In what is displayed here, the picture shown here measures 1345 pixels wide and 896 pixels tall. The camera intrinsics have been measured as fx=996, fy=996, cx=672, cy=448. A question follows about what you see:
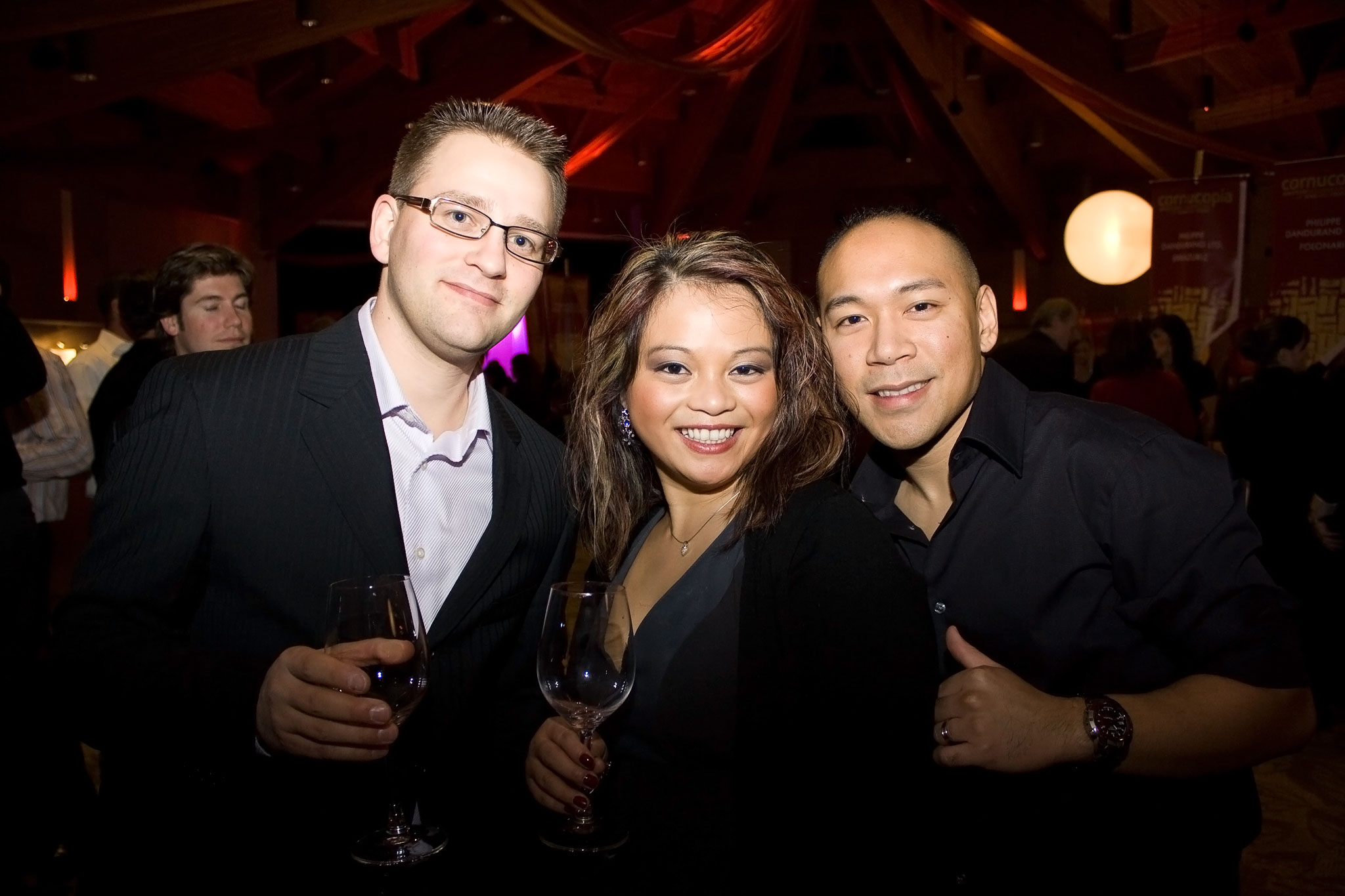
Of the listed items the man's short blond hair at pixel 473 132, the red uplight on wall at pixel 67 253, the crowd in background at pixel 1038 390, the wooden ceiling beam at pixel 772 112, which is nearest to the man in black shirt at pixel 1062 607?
the crowd in background at pixel 1038 390

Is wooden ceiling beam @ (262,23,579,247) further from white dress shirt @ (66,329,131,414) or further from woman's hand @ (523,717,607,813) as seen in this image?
woman's hand @ (523,717,607,813)

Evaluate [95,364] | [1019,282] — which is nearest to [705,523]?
[95,364]

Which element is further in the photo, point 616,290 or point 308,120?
point 308,120

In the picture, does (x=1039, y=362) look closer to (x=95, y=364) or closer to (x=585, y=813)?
(x=585, y=813)

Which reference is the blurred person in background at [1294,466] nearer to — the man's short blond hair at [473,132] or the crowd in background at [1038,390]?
the crowd in background at [1038,390]

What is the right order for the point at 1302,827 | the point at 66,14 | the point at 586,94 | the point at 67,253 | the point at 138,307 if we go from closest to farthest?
1. the point at 1302,827
2. the point at 138,307
3. the point at 66,14
4. the point at 67,253
5. the point at 586,94

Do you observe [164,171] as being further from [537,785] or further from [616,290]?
[537,785]

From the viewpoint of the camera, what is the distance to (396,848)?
148 cm

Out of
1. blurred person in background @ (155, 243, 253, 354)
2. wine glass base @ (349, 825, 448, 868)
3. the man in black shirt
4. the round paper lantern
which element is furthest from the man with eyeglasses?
the round paper lantern

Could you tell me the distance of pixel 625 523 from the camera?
2180mm

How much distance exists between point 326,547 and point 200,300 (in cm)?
204

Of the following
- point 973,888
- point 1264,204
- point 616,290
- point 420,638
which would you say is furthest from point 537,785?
point 1264,204

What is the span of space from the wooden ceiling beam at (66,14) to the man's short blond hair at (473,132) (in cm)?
344

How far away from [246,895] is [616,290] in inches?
50.3
